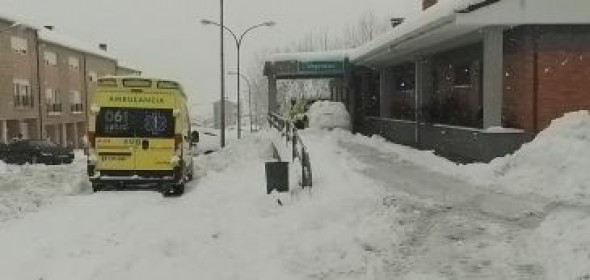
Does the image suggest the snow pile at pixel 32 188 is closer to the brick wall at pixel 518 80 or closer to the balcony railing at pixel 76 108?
the brick wall at pixel 518 80

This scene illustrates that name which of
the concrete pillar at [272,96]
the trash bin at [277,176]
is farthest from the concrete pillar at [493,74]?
the concrete pillar at [272,96]

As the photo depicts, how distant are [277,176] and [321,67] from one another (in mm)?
22796

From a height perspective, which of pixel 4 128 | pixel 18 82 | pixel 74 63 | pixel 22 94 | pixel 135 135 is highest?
pixel 74 63

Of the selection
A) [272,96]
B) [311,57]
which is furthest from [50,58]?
[311,57]

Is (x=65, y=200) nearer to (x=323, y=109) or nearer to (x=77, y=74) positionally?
(x=323, y=109)

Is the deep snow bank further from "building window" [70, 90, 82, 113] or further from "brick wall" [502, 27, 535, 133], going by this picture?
"building window" [70, 90, 82, 113]

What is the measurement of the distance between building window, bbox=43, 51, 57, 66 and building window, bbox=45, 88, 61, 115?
187 centimetres

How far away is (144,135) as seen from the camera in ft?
56.0

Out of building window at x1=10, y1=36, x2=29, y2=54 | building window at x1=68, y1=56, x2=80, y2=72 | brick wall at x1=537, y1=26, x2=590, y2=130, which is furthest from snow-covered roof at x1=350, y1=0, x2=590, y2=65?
building window at x1=68, y1=56, x2=80, y2=72

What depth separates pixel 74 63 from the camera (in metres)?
59.6

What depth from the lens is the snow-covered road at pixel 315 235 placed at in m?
8.69

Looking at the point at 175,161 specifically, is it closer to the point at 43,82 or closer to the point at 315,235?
the point at 315,235

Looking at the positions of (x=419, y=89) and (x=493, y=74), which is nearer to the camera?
(x=493, y=74)

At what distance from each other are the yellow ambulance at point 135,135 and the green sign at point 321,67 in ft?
63.8
